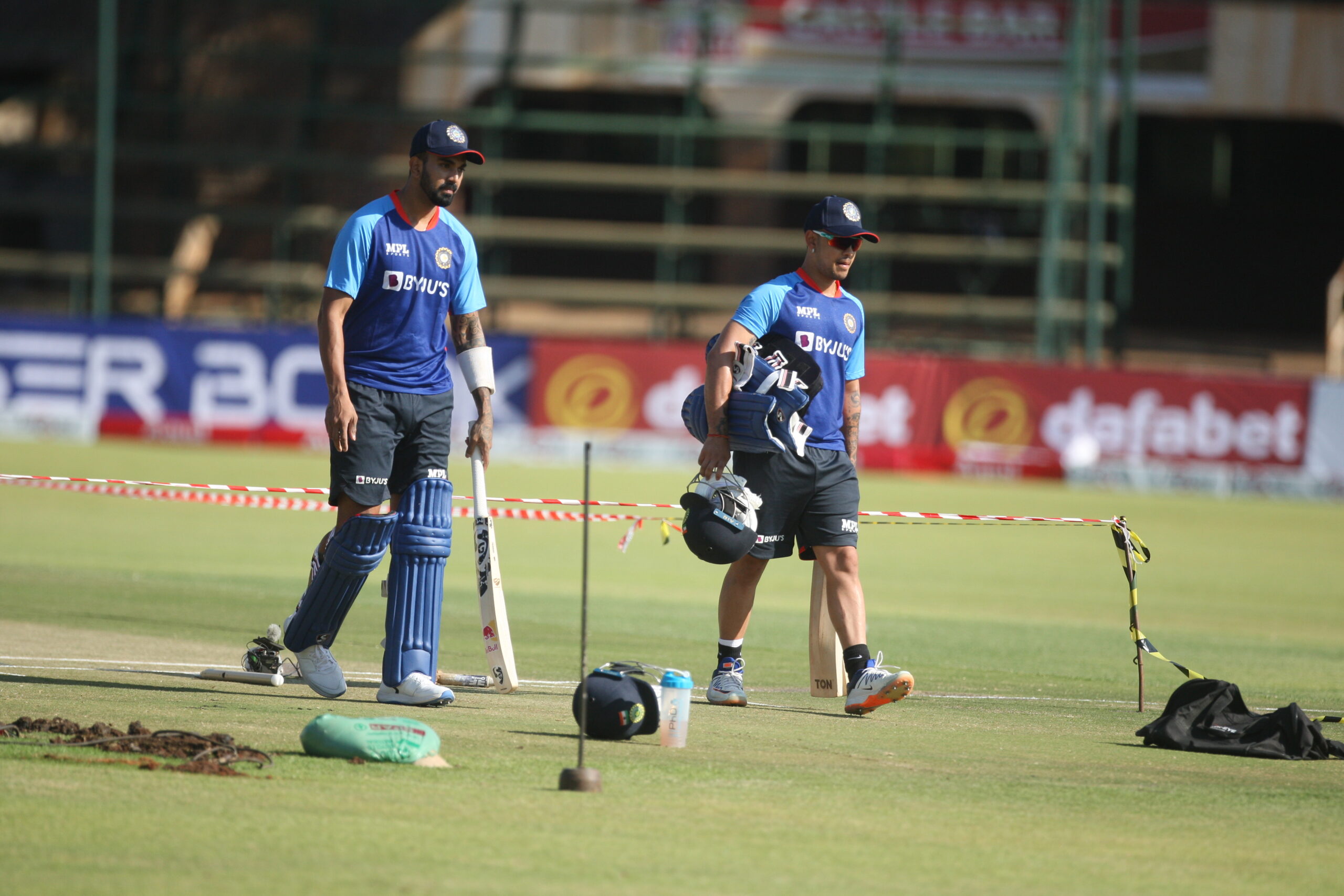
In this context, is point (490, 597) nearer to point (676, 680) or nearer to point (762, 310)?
point (676, 680)

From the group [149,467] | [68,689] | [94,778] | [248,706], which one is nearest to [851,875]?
[94,778]

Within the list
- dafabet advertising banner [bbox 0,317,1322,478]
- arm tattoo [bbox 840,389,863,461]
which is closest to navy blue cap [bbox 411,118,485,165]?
arm tattoo [bbox 840,389,863,461]

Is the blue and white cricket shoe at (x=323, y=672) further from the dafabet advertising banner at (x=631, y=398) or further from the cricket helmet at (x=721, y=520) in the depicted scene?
the dafabet advertising banner at (x=631, y=398)

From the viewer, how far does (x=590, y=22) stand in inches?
1569

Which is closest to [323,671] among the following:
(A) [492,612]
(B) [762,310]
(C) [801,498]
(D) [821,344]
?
(A) [492,612]

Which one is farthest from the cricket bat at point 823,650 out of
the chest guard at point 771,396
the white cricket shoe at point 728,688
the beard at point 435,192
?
the beard at point 435,192

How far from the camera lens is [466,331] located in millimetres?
8266

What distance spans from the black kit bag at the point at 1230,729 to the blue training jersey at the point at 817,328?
200 cm

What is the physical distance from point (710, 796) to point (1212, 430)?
23.5 meters

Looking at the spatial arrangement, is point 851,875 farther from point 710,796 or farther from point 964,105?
point 964,105

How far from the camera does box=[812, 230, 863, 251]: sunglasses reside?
822 cm

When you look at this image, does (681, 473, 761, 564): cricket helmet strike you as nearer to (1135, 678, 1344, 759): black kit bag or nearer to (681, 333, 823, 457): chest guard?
(681, 333, 823, 457): chest guard

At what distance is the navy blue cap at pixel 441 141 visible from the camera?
784 centimetres

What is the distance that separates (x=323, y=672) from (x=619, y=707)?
5.39 feet
